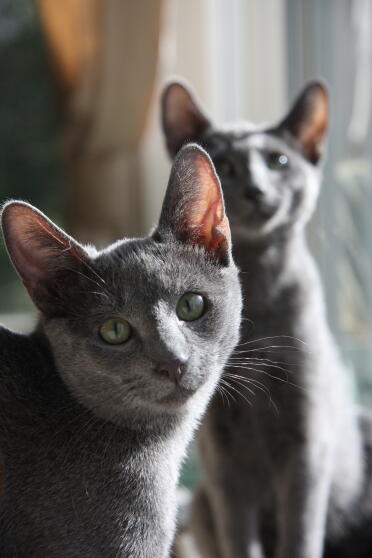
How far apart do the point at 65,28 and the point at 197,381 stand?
94.7 inches

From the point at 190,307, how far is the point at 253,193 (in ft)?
1.20

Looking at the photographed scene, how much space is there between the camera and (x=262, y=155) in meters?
1.36

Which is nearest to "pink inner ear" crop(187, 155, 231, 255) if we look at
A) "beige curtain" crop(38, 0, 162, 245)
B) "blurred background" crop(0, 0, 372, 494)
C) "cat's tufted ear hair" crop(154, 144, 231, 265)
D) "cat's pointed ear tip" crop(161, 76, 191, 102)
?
"cat's tufted ear hair" crop(154, 144, 231, 265)

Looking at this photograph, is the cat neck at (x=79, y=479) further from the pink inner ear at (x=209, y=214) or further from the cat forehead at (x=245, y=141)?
the cat forehead at (x=245, y=141)

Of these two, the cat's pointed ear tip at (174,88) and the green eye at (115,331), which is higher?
the cat's pointed ear tip at (174,88)

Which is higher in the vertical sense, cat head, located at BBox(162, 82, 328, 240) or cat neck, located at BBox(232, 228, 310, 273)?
cat head, located at BBox(162, 82, 328, 240)

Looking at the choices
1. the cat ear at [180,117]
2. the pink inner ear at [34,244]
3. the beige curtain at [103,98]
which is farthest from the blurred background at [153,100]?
the cat ear at [180,117]

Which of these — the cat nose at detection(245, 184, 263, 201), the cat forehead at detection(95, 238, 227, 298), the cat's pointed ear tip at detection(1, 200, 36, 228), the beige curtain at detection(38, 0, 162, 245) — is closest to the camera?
the cat's pointed ear tip at detection(1, 200, 36, 228)

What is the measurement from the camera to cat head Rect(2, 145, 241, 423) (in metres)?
0.93

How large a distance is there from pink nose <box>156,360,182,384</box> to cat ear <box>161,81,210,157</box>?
0.52 m

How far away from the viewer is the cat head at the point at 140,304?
0.93 metres

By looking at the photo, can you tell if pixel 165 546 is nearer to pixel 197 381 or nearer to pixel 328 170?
pixel 197 381

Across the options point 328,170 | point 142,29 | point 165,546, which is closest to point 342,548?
point 165,546

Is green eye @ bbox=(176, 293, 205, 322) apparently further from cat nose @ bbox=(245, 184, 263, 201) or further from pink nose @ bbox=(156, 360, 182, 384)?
cat nose @ bbox=(245, 184, 263, 201)
